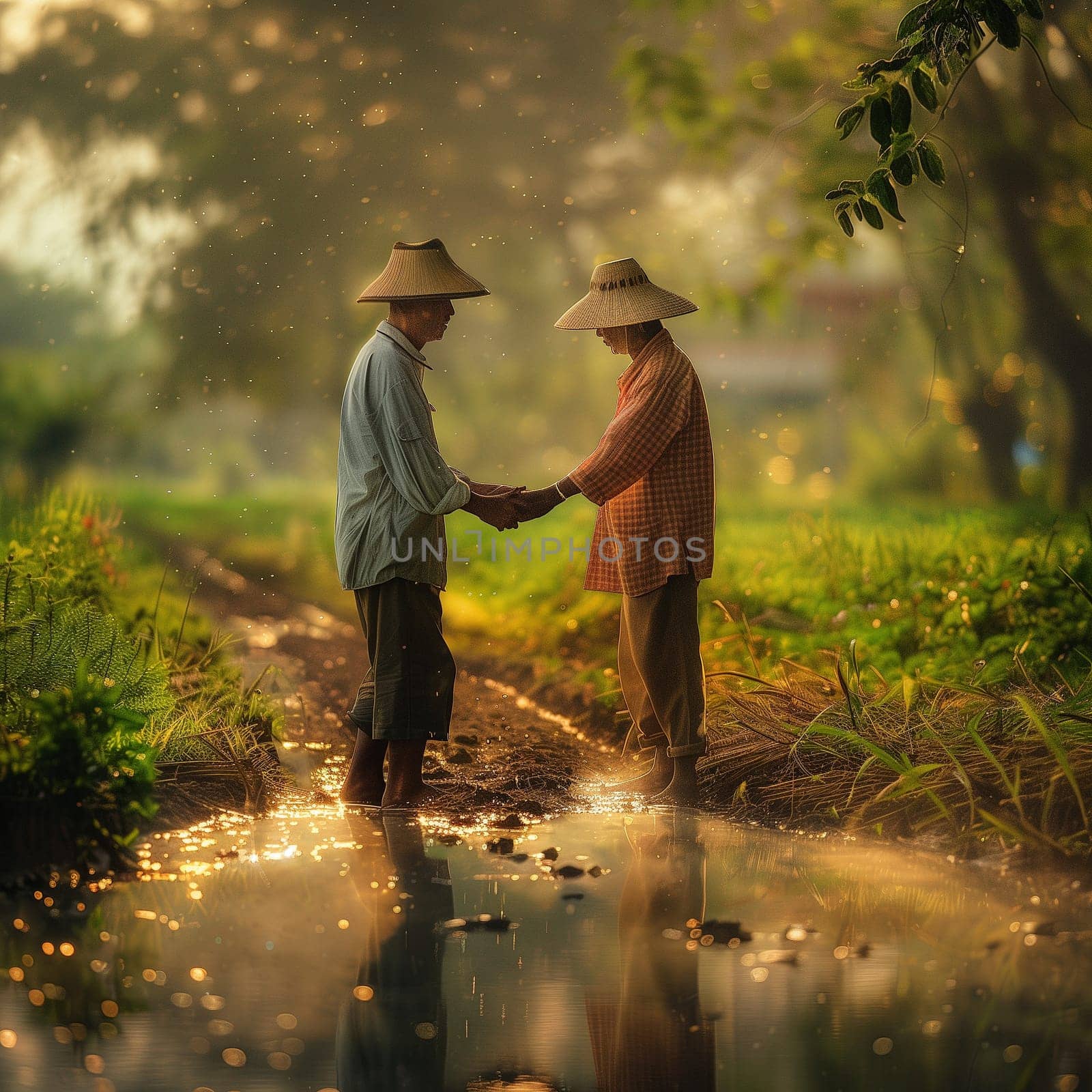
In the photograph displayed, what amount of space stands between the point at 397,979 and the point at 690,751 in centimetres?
223

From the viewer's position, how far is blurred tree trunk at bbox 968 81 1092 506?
798 centimetres

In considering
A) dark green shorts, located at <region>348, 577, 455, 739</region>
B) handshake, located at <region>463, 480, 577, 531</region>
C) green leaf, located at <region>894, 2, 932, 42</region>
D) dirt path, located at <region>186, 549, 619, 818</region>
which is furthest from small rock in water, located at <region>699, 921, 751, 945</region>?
green leaf, located at <region>894, 2, 932, 42</region>

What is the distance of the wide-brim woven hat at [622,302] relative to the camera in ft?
17.6

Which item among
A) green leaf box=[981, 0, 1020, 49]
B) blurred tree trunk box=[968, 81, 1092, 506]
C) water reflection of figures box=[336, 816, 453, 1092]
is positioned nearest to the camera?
water reflection of figures box=[336, 816, 453, 1092]

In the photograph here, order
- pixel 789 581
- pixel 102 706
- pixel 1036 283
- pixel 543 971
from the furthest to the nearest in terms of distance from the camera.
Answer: pixel 1036 283 → pixel 789 581 → pixel 102 706 → pixel 543 971

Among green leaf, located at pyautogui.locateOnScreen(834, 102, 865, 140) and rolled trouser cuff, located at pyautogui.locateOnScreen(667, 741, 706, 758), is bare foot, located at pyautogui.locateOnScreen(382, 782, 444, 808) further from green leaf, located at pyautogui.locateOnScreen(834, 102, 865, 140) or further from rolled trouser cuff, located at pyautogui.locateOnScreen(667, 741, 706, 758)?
green leaf, located at pyautogui.locateOnScreen(834, 102, 865, 140)

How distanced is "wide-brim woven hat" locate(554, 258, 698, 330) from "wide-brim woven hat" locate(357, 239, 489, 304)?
46 centimetres

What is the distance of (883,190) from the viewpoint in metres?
4.86

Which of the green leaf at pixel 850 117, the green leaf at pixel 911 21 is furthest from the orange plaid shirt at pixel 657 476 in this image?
the green leaf at pixel 911 21

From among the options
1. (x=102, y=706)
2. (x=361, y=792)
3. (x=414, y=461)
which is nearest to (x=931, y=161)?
(x=414, y=461)

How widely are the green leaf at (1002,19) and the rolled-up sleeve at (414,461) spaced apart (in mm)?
2427

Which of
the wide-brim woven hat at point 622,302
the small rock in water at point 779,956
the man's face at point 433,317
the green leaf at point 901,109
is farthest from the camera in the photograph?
the wide-brim woven hat at point 622,302

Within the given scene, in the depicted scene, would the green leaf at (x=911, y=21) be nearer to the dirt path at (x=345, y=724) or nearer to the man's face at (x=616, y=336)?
the man's face at (x=616, y=336)

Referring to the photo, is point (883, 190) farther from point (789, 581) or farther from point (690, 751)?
point (789, 581)
